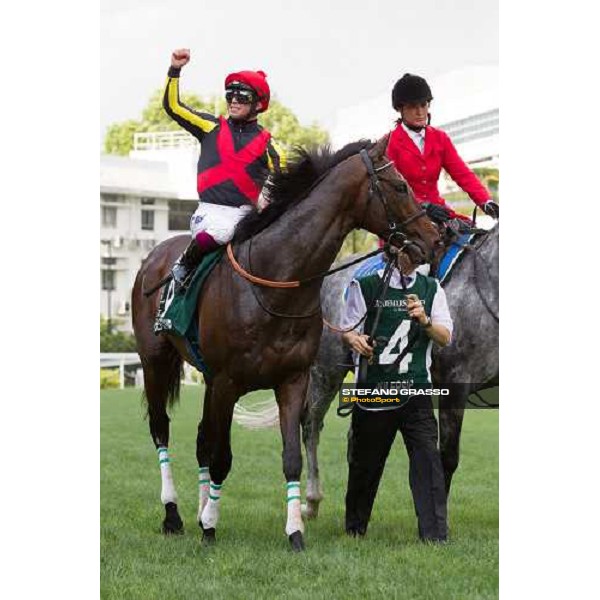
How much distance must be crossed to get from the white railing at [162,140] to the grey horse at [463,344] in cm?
170

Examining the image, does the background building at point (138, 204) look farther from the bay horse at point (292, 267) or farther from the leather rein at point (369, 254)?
the leather rein at point (369, 254)

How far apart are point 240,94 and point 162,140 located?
7.34ft

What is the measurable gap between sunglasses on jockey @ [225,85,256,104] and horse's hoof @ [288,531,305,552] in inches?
93.3

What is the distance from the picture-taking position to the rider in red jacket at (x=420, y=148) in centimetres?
688

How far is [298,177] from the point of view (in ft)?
20.7

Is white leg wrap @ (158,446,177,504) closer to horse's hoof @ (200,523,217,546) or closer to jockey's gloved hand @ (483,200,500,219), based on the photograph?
horse's hoof @ (200,523,217,546)

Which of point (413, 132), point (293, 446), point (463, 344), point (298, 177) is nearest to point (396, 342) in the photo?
point (463, 344)

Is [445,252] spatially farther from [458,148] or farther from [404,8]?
[404,8]

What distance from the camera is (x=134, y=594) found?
5.61 meters

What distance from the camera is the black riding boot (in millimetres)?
6637

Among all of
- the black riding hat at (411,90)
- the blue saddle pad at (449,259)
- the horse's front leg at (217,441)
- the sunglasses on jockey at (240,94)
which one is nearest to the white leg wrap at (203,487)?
the horse's front leg at (217,441)

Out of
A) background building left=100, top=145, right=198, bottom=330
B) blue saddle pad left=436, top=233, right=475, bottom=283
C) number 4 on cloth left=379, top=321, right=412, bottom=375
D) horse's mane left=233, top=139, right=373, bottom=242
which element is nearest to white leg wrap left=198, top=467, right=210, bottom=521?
number 4 on cloth left=379, top=321, right=412, bottom=375

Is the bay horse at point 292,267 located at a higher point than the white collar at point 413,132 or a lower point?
lower

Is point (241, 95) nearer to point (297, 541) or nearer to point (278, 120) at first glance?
point (278, 120)
